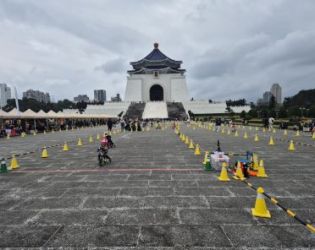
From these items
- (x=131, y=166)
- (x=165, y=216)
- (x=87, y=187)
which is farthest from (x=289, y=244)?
(x=131, y=166)

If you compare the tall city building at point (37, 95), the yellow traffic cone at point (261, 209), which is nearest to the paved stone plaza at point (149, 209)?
the yellow traffic cone at point (261, 209)

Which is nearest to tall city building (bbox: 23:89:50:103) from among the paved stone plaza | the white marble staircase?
the white marble staircase

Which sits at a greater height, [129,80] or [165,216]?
[129,80]

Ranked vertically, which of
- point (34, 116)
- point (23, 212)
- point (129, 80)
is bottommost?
point (23, 212)

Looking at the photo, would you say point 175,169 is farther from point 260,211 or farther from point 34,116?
point 34,116

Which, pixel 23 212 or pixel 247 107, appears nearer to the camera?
pixel 23 212

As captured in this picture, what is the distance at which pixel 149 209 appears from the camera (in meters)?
4.97

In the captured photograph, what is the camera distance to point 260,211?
457 centimetres

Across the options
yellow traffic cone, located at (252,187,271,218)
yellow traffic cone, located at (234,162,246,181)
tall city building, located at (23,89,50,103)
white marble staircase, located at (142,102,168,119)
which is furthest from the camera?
tall city building, located at (23,89,50,103)

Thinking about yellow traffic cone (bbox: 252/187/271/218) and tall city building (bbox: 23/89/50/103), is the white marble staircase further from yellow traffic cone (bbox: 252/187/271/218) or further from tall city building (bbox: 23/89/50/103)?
tall city building (bbox: 23/89/50/103)

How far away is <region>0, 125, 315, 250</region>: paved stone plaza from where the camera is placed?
3797 millimetres

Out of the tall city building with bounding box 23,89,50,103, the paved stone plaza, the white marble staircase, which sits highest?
the tall city building with bounding box 23,89,50,103

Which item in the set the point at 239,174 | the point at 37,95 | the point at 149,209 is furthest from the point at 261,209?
the point at 37,95

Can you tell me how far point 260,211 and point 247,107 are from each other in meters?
73.6
